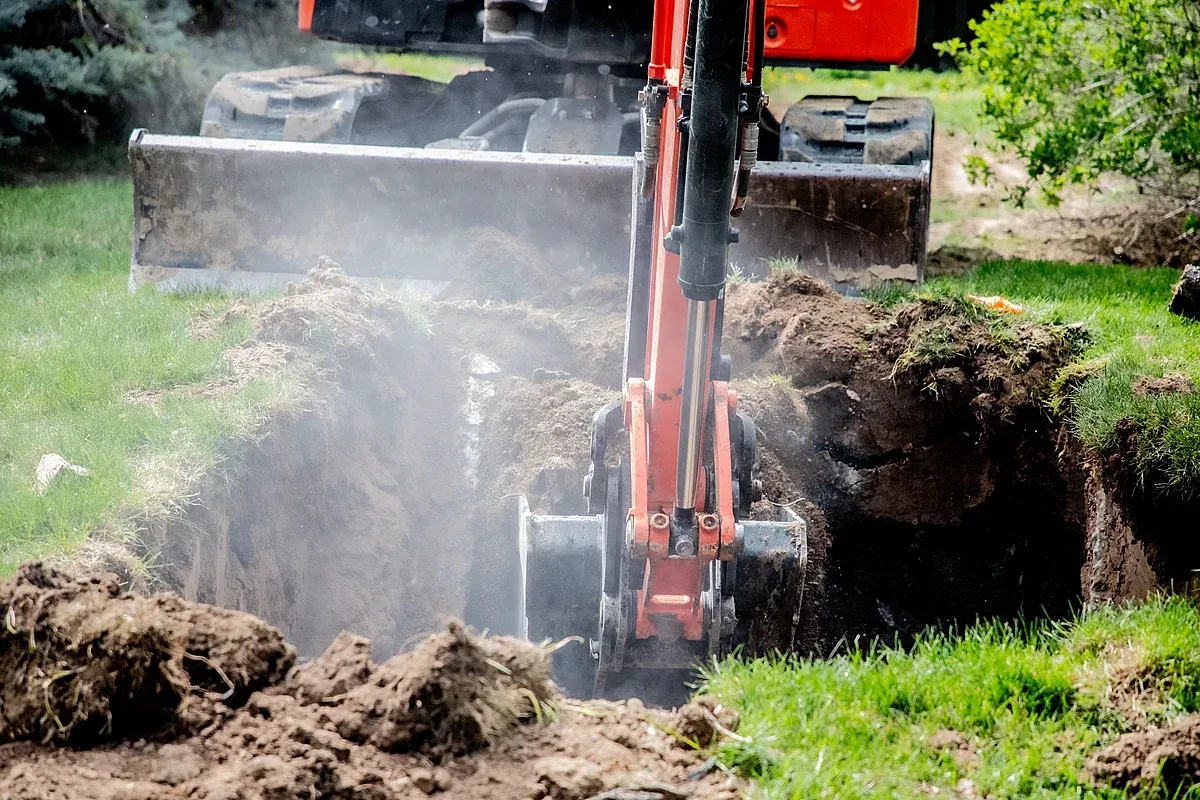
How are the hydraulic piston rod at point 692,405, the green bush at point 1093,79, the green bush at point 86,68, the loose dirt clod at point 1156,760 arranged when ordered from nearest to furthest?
the loose dirt clod at point 1156,760, the hydraulic piston rod at point 692,405, the green bush at point 1093,79, the green bush at point 86,68

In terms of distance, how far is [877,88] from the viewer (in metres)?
12.8

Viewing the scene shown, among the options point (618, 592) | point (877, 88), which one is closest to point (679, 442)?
point (618, 592)

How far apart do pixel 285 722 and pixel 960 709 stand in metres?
1.88

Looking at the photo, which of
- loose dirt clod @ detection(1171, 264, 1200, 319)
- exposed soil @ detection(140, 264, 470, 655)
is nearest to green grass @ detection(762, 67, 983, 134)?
loose dirt clod @ detection(1171, 264, 1200, 319)

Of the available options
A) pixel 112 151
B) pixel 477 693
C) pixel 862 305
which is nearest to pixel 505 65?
pixel 862 305

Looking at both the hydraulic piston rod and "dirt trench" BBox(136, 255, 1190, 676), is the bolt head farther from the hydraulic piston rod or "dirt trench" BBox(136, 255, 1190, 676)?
"dirt trench" BBox(136, 255, 1190, 676)

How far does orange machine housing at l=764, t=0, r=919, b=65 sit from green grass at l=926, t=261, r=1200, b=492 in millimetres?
1403

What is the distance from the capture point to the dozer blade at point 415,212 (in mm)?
6551

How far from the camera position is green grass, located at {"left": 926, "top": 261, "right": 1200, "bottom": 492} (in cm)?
466

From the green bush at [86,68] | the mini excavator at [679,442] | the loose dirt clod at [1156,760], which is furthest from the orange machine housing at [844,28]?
the green bush at [86,68]

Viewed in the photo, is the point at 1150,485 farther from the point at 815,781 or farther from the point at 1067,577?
the point at 815,781

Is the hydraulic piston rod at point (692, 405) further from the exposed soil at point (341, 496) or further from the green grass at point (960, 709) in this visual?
the exposed soil at point (341, 496)

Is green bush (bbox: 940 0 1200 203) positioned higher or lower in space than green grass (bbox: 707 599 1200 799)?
higher

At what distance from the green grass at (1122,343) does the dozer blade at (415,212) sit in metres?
0.64
